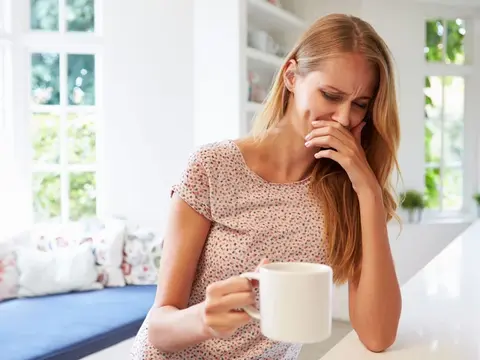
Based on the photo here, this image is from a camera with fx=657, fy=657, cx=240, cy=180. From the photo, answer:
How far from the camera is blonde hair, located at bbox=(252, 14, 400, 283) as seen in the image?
1.27 m

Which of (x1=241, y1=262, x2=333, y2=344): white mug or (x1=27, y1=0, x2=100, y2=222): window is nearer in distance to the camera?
(x1=241, y1=262, x2=333, y2=344): white mug

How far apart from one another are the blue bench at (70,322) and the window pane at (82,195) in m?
0.87

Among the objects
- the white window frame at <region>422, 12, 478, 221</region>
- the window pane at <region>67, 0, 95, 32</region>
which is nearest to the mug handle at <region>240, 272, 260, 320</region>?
the window pane at <region>67, 0, 95, 32</region>

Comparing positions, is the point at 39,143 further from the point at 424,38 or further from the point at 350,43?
the point at 350,43

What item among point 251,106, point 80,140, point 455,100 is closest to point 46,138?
point 80,140

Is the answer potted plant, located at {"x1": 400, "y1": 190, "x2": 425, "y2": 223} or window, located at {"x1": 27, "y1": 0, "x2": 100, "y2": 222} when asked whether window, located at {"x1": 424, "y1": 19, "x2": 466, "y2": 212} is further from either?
window, located at {"x1": 27, "y1": 0, "x2": 100, "y2": 222}

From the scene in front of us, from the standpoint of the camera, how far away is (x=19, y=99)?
14.5 ft

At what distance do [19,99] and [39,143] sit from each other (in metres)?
0.33

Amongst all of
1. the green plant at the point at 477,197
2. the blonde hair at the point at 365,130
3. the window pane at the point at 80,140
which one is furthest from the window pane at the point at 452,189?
the blonde hair at the point at 365,130

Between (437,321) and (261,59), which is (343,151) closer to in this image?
(437,321)

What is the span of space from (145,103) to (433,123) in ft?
8.36

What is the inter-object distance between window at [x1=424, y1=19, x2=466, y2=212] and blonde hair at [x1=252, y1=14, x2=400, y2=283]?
4.40 metres

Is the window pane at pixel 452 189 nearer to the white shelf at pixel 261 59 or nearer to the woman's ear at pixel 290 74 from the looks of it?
the white shelf at pixel 261 59

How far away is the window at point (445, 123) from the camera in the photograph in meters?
5.62
